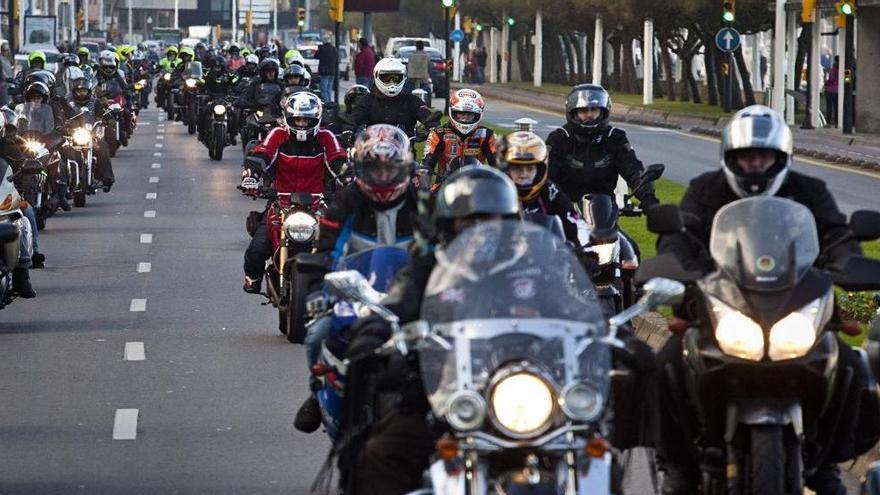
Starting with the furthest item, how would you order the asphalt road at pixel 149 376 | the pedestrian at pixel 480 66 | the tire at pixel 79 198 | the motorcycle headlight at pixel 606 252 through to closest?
1. the pedestrian at pixel 480 66
2. the tire at pixel 79 198
3. the motorcycle headlight at pixel 606 252
4. the asphalt road at pixel 149 376

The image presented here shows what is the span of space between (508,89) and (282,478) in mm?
81048

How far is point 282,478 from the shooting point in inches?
418

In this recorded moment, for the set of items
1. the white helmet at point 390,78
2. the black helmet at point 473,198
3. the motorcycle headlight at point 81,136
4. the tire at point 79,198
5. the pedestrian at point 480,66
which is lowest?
the pedestrian at point 480,66

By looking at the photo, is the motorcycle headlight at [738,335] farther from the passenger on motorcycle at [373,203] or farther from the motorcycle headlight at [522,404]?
the passenger on motorcycle at [373,203]

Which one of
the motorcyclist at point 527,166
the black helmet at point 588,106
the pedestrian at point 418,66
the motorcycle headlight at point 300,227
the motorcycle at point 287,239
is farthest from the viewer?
the pedestrian at point 418,66

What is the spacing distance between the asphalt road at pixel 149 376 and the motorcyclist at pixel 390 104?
6.07 ft

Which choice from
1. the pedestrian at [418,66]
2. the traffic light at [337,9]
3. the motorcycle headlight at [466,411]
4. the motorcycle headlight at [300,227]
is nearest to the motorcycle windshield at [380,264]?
the motorcycle headlight at [466,411]

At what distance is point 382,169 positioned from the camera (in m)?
9.46

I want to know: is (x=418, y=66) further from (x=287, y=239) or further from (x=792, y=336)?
(x=792, y=336)

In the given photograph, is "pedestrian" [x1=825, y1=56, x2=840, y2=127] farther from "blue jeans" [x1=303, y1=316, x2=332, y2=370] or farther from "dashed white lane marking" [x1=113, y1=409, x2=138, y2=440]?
"blue jeans" [x1=303, y1=316, x2=332, y2=370]

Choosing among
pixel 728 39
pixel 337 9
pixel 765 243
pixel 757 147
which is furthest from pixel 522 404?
pixel 728 39

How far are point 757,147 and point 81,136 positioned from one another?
75.0ft

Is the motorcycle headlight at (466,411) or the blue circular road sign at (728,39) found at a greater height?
the motorcycle headlight at (466,411)

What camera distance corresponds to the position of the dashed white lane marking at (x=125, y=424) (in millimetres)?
11938
